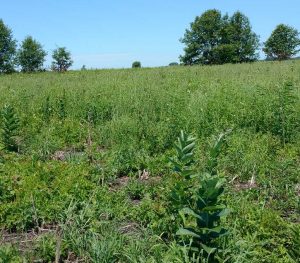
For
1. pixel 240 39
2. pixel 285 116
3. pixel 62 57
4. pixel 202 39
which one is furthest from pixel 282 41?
pixel 285 116

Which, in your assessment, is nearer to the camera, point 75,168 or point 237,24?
point 75,168

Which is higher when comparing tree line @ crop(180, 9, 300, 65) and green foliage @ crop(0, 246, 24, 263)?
tree line @ crop(180, 9, 300, 65)

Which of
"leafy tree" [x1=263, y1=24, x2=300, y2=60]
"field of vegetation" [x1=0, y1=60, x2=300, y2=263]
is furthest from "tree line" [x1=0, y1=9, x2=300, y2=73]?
"field of vegetation" [x1=0, y1=60, x2=300, y2=263]

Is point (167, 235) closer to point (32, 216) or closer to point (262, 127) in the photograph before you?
point (32, 216)

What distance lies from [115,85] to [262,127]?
19.4 ft

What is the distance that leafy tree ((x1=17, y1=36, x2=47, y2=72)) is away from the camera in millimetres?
43731

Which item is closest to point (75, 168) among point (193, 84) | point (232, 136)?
point (232, 136)

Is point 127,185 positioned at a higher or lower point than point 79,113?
lower

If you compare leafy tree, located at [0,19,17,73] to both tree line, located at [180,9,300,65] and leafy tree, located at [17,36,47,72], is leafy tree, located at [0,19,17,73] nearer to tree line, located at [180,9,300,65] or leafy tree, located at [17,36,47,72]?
leafy tree, located at [17,36,47,72]

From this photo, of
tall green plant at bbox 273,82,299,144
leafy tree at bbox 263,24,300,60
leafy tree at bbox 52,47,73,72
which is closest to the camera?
tall green plant at bbox 273,82,299,144

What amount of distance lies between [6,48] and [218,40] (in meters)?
34.1

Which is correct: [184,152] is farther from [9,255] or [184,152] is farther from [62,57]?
[62,57]

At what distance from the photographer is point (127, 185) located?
16.8ft

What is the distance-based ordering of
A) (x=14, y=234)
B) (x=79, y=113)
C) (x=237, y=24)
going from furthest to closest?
(x=237, y=24) → (x=79, y=113) → (x=14, y=234)
